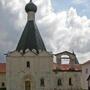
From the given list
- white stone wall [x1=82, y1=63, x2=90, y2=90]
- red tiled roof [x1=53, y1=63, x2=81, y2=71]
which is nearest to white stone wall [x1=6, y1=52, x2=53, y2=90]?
red tiled roof [x1=53, y1=63, x2=81, y2=71]

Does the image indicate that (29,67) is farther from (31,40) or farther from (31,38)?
(31,38)

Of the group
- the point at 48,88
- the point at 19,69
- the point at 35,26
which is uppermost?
the point at 35,26

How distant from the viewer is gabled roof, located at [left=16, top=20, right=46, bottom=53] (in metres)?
45.4

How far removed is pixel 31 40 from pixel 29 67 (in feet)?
13.2

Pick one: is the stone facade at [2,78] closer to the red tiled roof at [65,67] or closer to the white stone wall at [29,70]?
the white stone wall at [29,70]

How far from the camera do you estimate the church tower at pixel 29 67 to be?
4438 centimetres

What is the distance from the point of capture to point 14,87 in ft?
145

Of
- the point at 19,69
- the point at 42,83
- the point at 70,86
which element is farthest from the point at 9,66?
the point at 70,86

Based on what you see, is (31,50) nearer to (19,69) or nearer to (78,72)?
(19,69)

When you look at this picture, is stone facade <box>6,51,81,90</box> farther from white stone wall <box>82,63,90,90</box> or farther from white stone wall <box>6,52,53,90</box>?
white stone wall <box>82,63,90,90</box>

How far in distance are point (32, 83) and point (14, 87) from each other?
261cm

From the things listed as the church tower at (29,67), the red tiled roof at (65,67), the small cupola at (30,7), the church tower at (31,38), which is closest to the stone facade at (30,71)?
the church tower at (29,67)

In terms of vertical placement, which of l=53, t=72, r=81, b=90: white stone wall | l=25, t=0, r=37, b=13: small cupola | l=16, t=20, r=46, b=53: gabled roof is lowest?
l=53, t=72, r=81, b=90: white stone wall

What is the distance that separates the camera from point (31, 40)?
150 ft
